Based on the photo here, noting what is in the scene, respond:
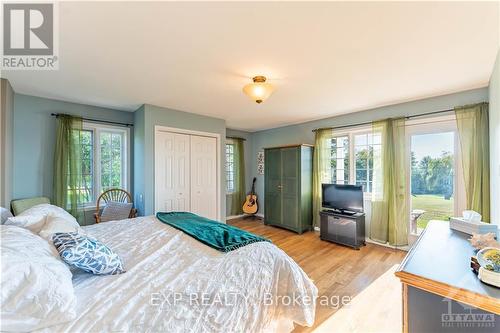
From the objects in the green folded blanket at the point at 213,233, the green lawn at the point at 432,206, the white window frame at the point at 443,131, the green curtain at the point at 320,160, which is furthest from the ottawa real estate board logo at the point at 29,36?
the green lawn at the point at 432,206

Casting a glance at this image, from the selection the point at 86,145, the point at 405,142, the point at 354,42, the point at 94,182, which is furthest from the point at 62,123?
the point at 405,142

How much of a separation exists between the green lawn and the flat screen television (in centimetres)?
80

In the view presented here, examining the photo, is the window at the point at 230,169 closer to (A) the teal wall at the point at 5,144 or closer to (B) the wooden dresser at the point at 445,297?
(A) the teal wall at the point at 5,144

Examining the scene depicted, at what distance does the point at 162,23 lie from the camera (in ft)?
5.32

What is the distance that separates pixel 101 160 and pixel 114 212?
1034 millimetres

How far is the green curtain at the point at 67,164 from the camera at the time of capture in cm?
328

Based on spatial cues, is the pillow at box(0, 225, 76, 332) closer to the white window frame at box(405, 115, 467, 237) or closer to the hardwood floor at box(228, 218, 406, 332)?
→ the hardwood floor at box(228, 218, 406, 332)

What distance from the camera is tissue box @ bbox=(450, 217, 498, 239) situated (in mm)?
1733

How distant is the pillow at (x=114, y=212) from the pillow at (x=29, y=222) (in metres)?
1.76

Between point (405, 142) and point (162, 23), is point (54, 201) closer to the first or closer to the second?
point (162, 23)

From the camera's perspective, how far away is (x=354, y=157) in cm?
423

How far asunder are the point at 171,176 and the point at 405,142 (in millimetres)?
3992

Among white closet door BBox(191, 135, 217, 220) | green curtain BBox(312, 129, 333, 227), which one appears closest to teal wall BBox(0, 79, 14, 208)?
white closet door BBox(191, 135, 217, 220)

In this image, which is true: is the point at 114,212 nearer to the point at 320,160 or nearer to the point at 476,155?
the point at 320,160
